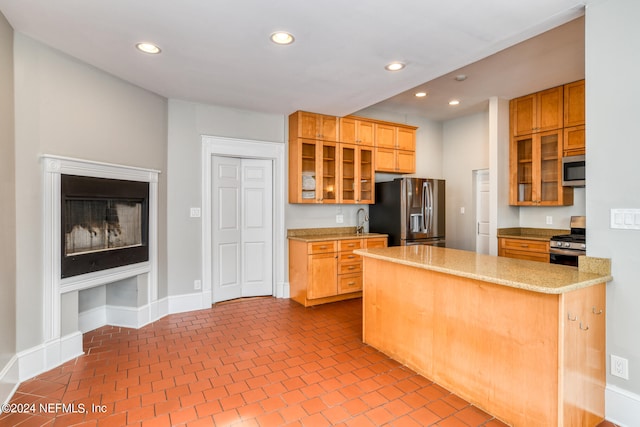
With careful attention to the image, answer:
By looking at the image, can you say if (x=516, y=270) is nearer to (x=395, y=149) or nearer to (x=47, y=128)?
(x=395, y=149)

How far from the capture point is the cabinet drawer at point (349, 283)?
4492 millimetres

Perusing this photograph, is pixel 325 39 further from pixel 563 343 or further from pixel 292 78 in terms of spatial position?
pixel 563 343

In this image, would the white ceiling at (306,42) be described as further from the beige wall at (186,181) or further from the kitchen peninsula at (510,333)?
the kitchen peninsula at (510,333)

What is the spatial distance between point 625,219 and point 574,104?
3.02 meters

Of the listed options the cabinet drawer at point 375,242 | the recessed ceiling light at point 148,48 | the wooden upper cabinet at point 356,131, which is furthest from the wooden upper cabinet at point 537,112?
the recessed ceiling light at point 148,48

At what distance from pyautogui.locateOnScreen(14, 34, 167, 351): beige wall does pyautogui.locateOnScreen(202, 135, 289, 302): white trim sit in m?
0.89

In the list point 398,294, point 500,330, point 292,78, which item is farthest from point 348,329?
point 292,78

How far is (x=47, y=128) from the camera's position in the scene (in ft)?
8.77

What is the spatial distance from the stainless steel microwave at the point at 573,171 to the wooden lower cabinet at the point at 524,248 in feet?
2.65

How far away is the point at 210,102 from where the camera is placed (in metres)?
4.08

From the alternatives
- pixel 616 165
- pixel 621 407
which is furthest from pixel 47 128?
pixel 621 407

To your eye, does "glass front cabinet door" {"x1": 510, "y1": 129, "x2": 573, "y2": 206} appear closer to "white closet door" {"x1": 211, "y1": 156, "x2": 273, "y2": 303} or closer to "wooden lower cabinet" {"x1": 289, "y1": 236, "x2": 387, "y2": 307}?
"wooden lower cabinet" {"x1": 289, "y1": 236, "x2": 387, "y2": 307}

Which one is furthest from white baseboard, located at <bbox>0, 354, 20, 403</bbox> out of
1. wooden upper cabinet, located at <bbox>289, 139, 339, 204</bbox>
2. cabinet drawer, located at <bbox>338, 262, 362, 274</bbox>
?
cabinet drawer, located at <bbox>338, 262, 362, 274</bbox>

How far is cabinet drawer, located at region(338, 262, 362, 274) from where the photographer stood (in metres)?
4.50
